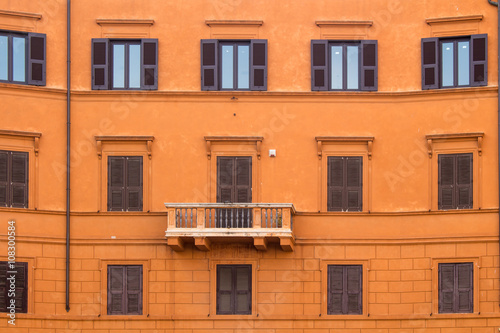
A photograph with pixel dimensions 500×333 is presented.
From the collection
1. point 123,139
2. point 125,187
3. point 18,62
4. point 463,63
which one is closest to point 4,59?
point 18,62

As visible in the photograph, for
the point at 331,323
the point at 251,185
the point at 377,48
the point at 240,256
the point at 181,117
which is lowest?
the point at 331,323

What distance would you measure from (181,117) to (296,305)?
294 inches

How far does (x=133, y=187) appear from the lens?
34.6 meters

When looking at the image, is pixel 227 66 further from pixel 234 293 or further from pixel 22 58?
pixel 234 293

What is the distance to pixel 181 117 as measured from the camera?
34969 mm

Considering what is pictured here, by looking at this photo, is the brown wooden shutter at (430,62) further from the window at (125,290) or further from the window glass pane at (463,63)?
the window at (125,290)

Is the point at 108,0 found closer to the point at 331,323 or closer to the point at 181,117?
the point at 181,117

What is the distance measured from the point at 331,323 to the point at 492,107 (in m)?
9.01

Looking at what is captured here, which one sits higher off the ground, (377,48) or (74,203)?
(377,48)

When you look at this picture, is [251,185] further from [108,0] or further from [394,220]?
[108,0]

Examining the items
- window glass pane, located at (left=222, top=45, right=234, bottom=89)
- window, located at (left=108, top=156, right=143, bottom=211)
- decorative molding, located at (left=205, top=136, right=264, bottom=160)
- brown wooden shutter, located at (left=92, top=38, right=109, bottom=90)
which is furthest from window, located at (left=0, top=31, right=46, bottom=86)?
window glass pane, located at (left=222, top=45, right=234, bottom=89)

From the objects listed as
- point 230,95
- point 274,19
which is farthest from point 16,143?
point 274,19

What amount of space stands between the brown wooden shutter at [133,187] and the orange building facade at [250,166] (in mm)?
48

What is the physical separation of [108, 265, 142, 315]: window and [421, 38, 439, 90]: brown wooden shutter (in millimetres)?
11550
